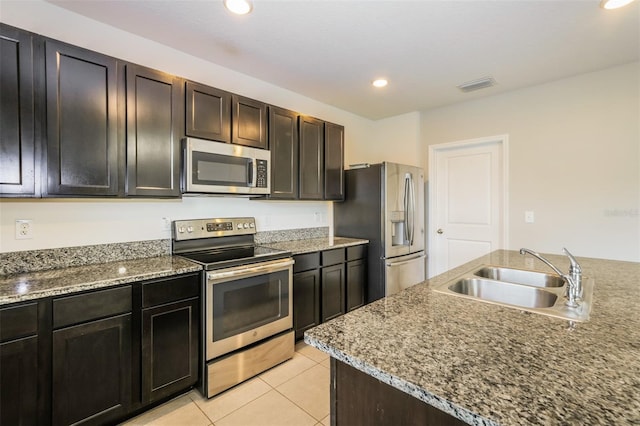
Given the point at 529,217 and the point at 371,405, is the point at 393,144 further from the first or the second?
the point at 371,405

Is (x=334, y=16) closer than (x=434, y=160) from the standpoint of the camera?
Yes

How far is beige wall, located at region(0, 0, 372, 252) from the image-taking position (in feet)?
6.02

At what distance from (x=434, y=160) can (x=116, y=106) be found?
3.53 meters

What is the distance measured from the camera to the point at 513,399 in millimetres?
635

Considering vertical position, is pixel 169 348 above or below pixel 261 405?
above

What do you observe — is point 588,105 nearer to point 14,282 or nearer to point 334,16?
point 334,16

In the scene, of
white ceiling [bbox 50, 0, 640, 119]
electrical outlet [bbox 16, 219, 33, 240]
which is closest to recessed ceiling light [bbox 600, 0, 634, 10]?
white ceiling [bbox 50, 0, 640, 119]

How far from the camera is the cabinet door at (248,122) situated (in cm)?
249

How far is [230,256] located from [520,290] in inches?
76.2

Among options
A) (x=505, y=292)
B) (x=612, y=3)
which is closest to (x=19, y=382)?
(x=505, y=292)

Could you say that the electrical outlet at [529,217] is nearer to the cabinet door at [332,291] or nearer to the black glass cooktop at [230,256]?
the cabinet door at [332,291]

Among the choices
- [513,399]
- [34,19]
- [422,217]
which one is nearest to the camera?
[513,399]

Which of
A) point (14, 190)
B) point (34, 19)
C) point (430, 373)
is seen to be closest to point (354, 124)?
point (34, 19)

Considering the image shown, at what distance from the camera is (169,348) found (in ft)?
6.13
